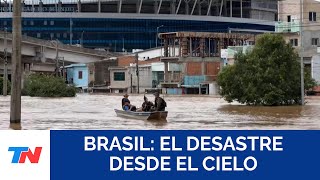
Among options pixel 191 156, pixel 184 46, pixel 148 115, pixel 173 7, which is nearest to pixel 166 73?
pixel 184 46

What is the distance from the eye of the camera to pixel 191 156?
779 centimetres

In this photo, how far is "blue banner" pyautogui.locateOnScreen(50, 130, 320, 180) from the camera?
305 inches

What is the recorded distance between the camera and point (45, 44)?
328ft

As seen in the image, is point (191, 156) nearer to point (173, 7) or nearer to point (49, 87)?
point (49, 87)

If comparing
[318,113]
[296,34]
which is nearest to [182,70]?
[296,34]

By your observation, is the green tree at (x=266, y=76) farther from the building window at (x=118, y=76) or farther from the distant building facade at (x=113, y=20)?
the distant building facade at (x=113, y=20)

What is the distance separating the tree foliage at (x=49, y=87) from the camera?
7449 cm

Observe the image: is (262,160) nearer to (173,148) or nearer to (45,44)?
(173,148)

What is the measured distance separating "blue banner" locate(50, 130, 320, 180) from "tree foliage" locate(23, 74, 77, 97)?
220ft

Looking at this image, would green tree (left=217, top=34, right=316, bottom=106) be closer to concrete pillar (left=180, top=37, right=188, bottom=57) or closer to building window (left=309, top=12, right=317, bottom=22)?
building window (left=309, top=12, right=317, bottom=22)

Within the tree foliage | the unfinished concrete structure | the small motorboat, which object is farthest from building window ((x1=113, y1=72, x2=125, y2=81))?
the small motorboat

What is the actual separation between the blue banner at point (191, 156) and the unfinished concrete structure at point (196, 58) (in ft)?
245

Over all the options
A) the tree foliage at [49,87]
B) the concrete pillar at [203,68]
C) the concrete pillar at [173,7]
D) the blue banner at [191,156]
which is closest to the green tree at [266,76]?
the tree foliage at [49,87]

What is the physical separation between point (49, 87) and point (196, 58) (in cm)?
2365
